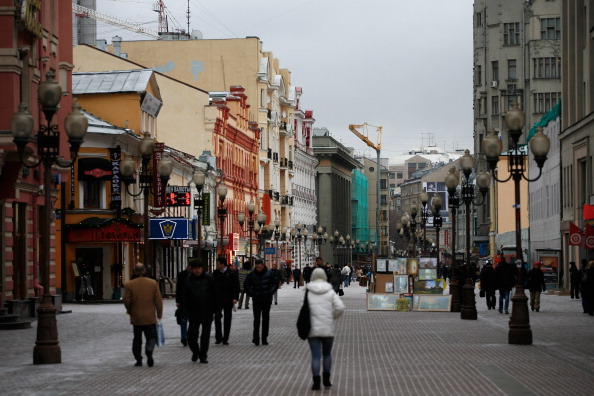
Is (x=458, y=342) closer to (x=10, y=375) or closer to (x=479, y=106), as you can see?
(x=10, y=375)

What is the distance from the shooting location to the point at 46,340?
1970 cm

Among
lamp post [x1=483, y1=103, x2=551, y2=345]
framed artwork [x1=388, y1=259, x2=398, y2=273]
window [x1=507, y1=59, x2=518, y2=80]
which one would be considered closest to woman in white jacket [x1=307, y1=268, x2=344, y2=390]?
lamp post [x1=483, y1=103, x2=551, y2=345]

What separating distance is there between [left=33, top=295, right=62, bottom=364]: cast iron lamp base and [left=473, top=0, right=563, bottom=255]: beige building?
70519mm

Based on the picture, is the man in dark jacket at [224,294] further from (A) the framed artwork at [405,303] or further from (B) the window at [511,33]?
(B) the window at [511,33]

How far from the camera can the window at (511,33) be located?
102250 mm

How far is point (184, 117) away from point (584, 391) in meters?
62.2

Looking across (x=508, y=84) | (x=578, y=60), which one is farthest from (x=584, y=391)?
(x=508, y=84)

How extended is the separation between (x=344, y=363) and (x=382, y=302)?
792 inches

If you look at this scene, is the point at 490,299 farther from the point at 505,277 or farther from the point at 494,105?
the point at 494,105

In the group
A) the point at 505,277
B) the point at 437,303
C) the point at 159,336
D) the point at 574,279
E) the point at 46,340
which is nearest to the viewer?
the point at 46,340

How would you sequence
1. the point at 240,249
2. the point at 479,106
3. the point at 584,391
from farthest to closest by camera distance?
the point at 479,106, the point at 240,249, the point at 584,391

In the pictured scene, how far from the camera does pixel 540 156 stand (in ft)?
79.9

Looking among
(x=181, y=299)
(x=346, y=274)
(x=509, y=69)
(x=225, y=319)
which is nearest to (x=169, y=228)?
(x=225, y=319)

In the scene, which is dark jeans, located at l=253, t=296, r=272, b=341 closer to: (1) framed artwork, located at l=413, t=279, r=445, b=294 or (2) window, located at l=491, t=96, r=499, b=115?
(1) framed artwork, located at l=413, t=279, r=445, b=294
